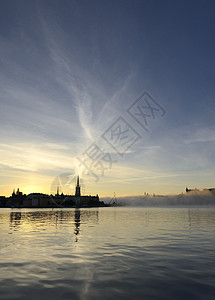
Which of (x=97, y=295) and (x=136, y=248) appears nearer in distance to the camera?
(x=97, y=295)

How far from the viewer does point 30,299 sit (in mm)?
8422

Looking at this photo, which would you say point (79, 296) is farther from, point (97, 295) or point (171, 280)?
point (171, 280)

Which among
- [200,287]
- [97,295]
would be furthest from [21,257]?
[200,287]

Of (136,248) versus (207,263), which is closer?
(207,263)

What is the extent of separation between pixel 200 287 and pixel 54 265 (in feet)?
26.7

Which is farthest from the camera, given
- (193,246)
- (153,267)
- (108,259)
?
(193,246)

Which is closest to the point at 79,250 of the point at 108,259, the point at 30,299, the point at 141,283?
the point at 108,259

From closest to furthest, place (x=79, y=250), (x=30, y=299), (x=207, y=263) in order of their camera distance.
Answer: (x=30, y=299), (x=207, y=263), (x=79, y=250)

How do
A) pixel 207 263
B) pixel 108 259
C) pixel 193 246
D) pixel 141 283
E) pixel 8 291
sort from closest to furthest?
pixel 8 291, pixel 141 283, pixel 207 263, pixel 108 259, pixel 193 246

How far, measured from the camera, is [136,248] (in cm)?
1877

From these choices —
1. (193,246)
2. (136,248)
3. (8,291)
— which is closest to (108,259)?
(136,248)

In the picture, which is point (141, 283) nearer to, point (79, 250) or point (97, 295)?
point (97, 295)

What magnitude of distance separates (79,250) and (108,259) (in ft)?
12.3

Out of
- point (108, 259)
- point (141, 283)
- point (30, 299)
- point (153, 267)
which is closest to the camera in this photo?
point (30, 299)
